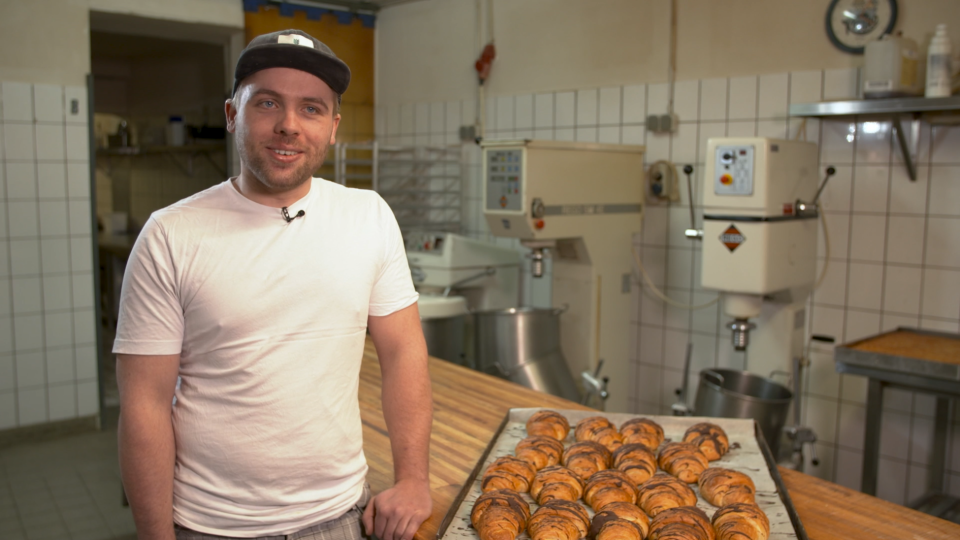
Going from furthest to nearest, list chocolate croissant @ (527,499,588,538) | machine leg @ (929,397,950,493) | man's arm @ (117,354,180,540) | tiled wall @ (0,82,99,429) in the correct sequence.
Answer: tiled wall @ (0,82,99,429)
machine leg @ (929,397,950,493)
chocolate croissant @ (527,499,588,538)
man's arm @ (117,354,180,540)

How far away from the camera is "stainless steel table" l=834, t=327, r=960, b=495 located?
2.16m

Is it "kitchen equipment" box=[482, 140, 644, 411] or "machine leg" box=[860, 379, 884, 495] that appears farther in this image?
"kitchen equipment" box=[482, 140, 644, 411]

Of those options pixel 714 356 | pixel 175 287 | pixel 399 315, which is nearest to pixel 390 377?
pixel 399 315

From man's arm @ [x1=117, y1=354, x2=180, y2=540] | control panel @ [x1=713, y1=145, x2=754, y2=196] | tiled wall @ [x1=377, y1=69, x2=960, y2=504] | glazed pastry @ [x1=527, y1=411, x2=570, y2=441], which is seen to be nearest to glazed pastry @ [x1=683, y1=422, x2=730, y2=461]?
glazed pastry @ [x1=527, y1=411, x2=570, y2=441]

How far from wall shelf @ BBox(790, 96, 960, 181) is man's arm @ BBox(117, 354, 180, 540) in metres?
2.27

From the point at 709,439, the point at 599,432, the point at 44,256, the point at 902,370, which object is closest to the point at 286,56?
the point at 599,432

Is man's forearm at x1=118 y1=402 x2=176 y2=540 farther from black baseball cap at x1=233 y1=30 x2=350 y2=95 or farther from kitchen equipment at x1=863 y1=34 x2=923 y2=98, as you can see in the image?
kitchen equipment at x1=863 y1=34 x2=923 y2=98

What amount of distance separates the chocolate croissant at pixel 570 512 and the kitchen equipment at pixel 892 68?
1937 mm

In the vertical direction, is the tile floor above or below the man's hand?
below

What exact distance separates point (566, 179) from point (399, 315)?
1611 millimetres

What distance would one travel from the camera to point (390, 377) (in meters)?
1.33

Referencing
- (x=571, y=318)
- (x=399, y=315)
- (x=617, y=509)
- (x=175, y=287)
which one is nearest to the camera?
(x=175, y=287)

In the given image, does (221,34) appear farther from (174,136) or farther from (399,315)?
(399,315)

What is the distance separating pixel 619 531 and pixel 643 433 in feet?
1.43
